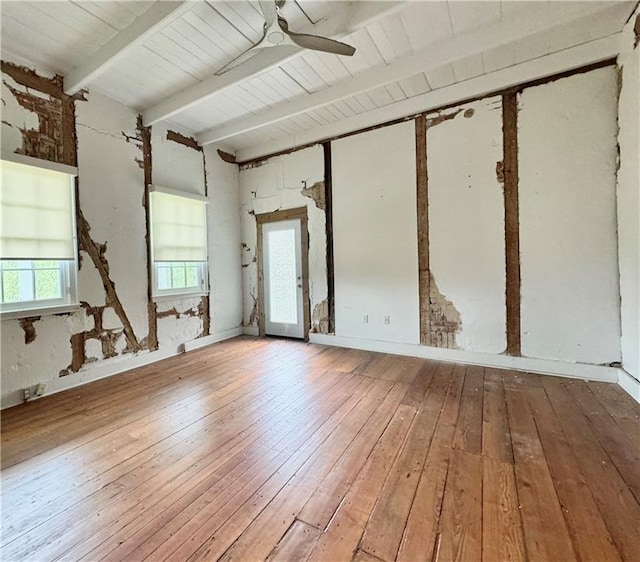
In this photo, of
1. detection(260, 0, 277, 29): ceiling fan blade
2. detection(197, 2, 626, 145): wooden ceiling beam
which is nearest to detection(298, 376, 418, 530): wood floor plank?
detection(260, 0, 277, 29): ceiling fan blade

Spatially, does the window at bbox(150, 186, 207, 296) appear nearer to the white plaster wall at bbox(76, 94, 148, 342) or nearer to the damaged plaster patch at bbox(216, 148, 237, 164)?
the white plaster wall at bbox(76, 94, 148, 342)

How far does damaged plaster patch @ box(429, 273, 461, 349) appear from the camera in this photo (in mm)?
3646

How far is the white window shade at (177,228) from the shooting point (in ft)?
12.9

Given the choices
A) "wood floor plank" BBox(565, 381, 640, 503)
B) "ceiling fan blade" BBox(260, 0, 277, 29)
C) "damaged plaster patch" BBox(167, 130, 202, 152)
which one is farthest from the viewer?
"damaged plaster patch" BBox(167, 130, 202, 152)

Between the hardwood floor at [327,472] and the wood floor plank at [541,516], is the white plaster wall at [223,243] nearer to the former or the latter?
the hardwood floor at [327,472]

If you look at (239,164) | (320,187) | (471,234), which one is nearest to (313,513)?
(471,234)

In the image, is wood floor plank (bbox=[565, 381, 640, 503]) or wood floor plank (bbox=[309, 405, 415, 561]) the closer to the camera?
wood floor plank (bbox=[309, 405, 415, 561])

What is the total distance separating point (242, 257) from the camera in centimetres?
535

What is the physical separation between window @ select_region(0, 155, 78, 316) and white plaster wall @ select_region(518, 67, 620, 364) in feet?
15.8

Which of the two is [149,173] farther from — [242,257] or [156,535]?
[156,535]

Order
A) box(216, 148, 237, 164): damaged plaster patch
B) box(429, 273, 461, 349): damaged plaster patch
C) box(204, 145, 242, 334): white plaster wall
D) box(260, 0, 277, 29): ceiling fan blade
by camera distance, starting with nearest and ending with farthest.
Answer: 1. box(260, 0, 277, 29): ceiling fan blade
2. box(429, 273, 461, 349): damaged plaster patch
3. box(204, 145, 242, 334): white plaster wall
4. box(216, 148, 237, 164): damaged plaster patch

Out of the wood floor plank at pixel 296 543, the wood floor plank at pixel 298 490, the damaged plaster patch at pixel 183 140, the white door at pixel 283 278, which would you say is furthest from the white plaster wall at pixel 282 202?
the wood floor plank at pixel 296 543

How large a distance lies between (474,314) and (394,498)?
2.57 m

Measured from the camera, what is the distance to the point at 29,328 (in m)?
2.83
